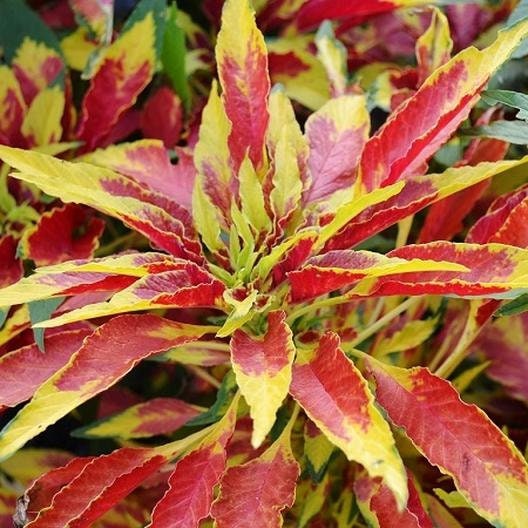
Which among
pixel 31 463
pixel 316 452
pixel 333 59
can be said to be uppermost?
pixel 333 59

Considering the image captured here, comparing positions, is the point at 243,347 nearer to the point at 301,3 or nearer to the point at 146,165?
the point at 146,165

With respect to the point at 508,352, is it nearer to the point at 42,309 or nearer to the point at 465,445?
the point at 465,445

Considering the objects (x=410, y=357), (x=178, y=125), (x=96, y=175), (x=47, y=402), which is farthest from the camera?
(x=178, y=125)

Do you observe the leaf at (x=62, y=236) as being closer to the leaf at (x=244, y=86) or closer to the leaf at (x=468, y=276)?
the leaf at (x=244, y=86)

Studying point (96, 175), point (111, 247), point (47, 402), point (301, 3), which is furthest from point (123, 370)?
point (301, 3)

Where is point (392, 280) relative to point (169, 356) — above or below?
above

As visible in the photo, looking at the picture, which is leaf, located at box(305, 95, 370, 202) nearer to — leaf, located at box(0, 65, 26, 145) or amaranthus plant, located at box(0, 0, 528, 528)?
amaranthus plant, located at box(0, 0, 528, 528)

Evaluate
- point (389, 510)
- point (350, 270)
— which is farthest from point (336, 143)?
point (389, 510)

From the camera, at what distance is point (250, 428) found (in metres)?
0.82

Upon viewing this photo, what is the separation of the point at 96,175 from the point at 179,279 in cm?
14

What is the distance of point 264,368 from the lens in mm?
604

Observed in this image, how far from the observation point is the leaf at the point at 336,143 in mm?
757

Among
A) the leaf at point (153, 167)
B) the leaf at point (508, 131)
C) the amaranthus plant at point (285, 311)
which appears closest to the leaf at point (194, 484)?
the amaranthus plant at point (285, 311)

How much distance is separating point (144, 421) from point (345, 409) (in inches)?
12.0
